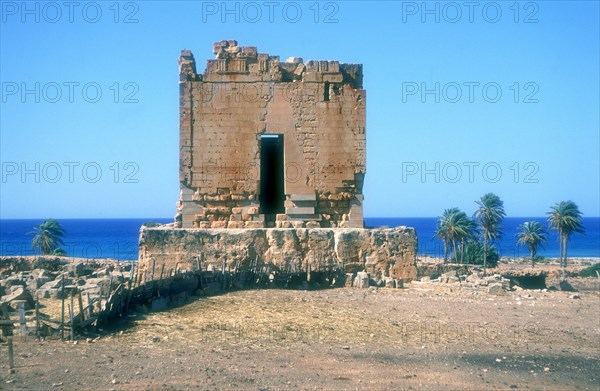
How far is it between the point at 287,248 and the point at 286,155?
2.10 metres

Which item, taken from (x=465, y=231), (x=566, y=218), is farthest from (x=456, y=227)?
(x=566, y=218)

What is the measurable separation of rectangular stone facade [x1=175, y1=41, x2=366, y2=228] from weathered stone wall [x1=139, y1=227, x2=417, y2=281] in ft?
1.86

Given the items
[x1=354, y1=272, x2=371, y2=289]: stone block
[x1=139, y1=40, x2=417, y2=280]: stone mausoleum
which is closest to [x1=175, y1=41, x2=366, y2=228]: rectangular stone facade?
[x1=139, y1=40, x2=417, y2=280]: stone mausoleum

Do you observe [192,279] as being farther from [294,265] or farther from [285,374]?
[285,374]

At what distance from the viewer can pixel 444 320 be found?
11047 mm

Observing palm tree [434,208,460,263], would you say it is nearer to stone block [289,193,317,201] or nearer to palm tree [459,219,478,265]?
palm tree [459,219,478,265]

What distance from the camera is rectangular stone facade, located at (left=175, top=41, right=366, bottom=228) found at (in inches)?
561

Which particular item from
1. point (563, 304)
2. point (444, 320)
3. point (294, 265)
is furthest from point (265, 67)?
point (563, 304)

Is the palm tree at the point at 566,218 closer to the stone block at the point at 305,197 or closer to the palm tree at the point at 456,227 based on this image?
the palm tree at the point at 456,227

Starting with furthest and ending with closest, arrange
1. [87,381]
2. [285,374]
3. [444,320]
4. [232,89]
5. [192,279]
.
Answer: [232,89] → [192,279] → [444,320] → [285,374] → [87,381]

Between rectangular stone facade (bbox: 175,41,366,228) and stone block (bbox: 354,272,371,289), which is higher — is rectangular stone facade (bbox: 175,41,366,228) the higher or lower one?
the higher one

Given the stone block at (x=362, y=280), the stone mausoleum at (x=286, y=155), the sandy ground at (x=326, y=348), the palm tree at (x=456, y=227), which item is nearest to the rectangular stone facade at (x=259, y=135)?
the stone mausoleum at (x=286, y=155)

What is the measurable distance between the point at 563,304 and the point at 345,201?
16.8 ft

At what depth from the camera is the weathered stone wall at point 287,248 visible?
13.7 meters
